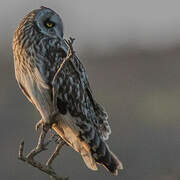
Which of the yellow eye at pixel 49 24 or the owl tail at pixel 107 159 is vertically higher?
the yellow eye at pixel 49 24

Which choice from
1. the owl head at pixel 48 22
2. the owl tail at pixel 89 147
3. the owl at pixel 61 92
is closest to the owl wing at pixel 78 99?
the owl at pixel 61 92

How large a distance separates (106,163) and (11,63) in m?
19.7

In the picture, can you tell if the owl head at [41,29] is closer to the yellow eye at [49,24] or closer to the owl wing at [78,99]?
the yellow eye at [49,24]

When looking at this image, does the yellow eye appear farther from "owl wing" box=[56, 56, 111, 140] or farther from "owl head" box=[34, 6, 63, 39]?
"owl wing" box=[56, 56, 111, 140]

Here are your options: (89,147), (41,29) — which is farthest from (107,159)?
(41,29)

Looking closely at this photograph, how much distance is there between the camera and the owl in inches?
386

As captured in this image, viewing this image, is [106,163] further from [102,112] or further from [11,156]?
[11,156]

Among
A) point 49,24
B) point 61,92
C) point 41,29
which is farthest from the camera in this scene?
point 49,24

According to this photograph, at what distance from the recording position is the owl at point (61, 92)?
9812 mm

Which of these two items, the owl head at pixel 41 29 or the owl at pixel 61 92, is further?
the owl head at pixel 41 29

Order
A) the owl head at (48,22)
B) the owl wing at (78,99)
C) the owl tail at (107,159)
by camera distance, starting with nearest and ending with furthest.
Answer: the owl tail at (107,159), the owl wing at (78,99), the owl head at (48,22)

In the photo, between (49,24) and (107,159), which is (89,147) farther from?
(49,24)

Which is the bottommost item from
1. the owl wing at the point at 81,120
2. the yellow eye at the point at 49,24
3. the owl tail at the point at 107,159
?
the owl tail at the point at 107,159

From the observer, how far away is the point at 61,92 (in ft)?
33.1
